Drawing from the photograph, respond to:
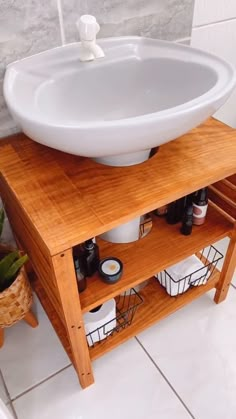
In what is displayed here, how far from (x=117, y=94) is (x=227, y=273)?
0.67 m

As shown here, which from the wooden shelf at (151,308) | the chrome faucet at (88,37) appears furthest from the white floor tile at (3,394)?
the chrome faucet at (88,37)

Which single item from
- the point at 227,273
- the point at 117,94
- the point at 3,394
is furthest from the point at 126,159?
the point at 3,394

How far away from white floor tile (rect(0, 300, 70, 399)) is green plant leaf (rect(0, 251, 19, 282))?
33 centimetres

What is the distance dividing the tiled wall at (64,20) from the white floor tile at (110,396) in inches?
30.8

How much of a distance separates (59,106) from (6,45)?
0.18 m

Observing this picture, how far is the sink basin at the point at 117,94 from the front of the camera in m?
0.62

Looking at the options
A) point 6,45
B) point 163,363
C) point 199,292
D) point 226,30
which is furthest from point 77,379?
point 226,30

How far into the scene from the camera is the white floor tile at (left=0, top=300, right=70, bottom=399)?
43.7 inches

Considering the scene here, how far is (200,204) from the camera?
3.24 ft

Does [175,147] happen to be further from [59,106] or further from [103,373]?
[103,373]

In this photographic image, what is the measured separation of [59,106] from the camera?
0.82 metres

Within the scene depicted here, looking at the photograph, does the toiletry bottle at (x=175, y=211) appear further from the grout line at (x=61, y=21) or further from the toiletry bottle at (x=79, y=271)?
the grout line at (x=61, y=21)

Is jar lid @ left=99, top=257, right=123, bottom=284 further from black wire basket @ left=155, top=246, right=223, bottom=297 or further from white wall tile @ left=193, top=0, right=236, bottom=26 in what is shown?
white wall tile @ left=193, top=0, right=236, bottom=26

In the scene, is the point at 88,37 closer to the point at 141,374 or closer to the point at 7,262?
the point at 7,262
